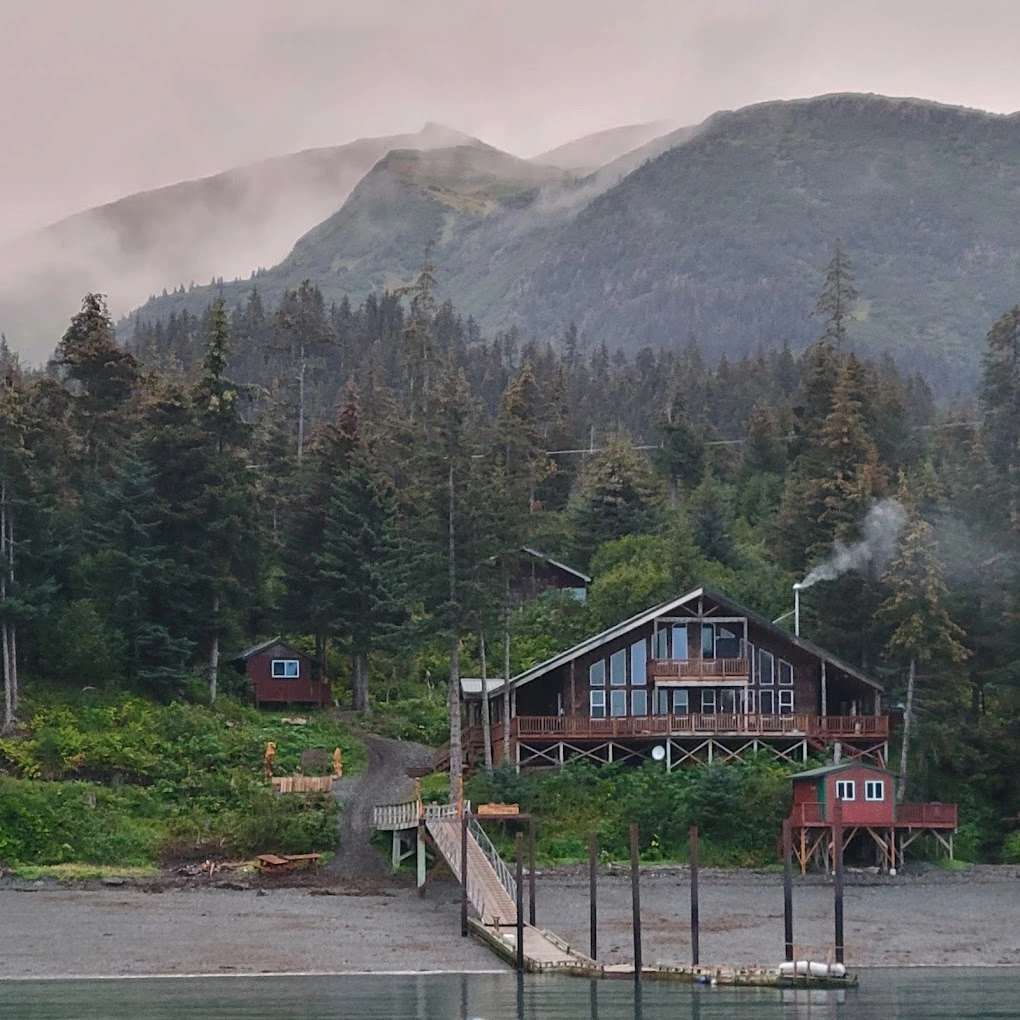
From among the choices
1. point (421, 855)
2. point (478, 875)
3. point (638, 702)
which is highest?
point (638, 702)

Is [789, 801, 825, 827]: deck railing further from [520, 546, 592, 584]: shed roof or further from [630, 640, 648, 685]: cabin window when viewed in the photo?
[520, 546, 592, 584]: shed roof

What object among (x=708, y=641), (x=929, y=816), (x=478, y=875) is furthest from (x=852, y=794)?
(x=478, y=875)

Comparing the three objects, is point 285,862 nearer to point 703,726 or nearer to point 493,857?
point 493,857

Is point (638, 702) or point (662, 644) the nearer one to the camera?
point (638, 702)

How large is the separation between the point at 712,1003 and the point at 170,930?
52.5 feet

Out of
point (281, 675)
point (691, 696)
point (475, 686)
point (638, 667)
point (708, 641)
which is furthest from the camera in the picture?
point (281, 675)

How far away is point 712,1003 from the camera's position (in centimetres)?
4534

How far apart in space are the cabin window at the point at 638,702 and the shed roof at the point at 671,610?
234 centimetres

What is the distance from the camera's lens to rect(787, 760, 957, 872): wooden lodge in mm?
64500

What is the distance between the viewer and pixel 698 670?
237ft

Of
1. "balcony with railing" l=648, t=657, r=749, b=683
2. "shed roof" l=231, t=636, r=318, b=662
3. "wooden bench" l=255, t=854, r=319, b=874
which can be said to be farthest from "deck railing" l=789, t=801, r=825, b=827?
"shed roof" l=231, t=636, r=318, b=662

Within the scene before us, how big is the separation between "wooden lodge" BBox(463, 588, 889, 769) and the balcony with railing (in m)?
0.04

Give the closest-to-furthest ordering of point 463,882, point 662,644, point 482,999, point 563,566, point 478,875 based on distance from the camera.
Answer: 1. point 482,999
2. point 463,882
3. point 478,875
4. point 662,644
5. point 563,566

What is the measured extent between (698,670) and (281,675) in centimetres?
2071
